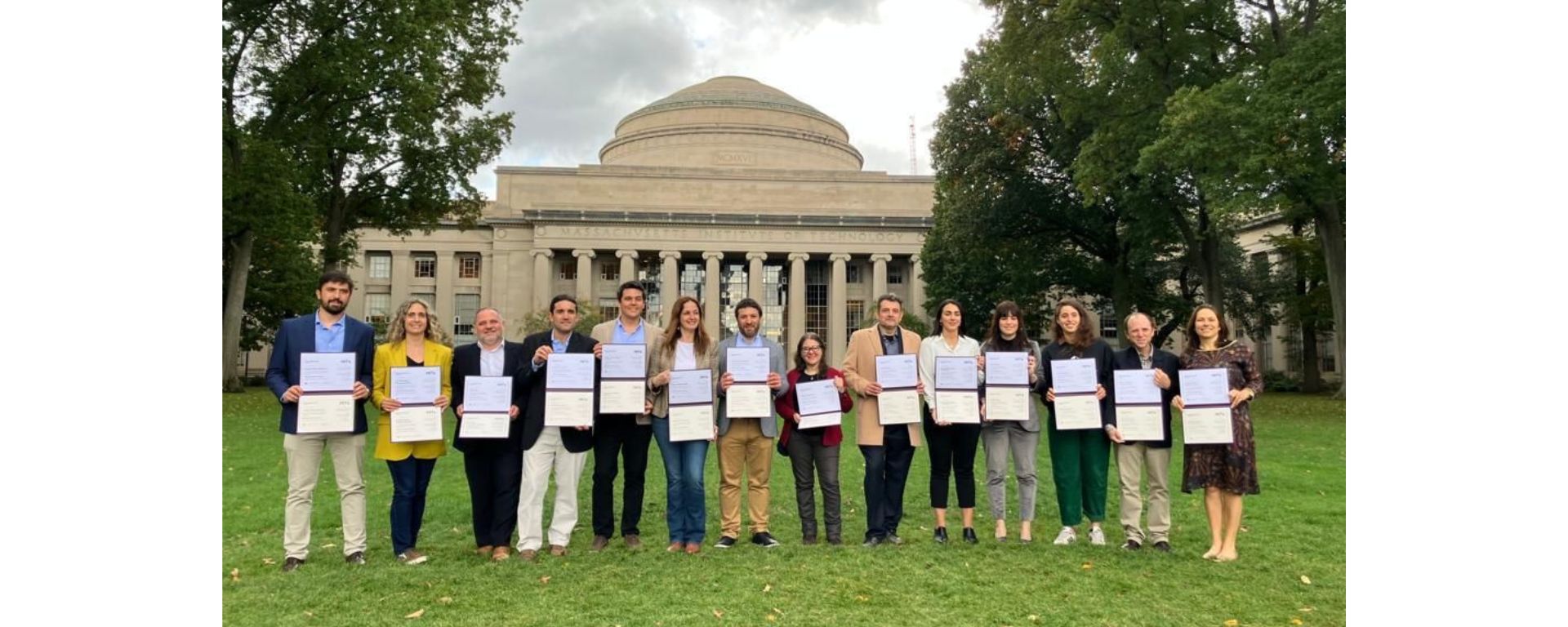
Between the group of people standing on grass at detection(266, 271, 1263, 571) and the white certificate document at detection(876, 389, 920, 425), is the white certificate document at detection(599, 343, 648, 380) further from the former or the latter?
the white certificate document at detection(876, 389, 920, 425)

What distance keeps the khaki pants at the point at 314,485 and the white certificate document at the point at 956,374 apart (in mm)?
5102

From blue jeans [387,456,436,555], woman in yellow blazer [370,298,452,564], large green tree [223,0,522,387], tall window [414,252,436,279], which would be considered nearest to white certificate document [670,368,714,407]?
woman in yellow blazer [370,298,452,564]

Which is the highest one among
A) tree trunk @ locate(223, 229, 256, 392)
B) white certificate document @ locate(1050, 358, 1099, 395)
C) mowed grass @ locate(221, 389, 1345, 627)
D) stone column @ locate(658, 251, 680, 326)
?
stone column @ locate(658, 251, 680, 326)

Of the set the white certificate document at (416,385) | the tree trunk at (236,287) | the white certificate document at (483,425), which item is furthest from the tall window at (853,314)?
the white certificate document at (416,385)

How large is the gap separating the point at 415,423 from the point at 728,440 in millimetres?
2696

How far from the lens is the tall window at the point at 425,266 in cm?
6412

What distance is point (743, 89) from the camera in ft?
249

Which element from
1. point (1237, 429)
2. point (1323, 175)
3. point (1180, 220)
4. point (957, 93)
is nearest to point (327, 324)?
point (1237, 429)

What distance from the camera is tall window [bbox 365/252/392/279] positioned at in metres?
64.1

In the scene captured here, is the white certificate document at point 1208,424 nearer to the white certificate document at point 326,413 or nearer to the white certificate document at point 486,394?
the white certificate document at point 486,394

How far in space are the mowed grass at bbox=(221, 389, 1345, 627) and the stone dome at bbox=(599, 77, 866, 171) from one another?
60.6 m

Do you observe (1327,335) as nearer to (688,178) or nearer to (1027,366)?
(688,178)

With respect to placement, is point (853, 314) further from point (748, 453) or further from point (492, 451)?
point (492, 451)

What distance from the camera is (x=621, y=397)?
26.5ft
